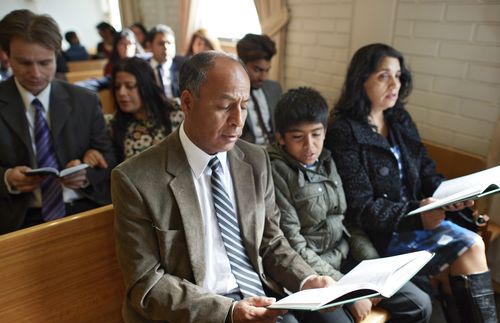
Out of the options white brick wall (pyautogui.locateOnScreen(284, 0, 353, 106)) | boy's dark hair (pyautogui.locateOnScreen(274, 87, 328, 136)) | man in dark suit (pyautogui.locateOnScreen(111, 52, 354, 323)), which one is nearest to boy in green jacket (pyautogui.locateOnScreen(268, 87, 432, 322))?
boy's dark hair (pyautogui.locateOnScreen(274, 87, 328, 136))

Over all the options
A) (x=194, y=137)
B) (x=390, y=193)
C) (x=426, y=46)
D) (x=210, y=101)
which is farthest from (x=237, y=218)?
(x=426, y=46)

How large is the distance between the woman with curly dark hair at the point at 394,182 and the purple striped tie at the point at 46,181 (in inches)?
49.2

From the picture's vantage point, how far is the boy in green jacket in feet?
4.56

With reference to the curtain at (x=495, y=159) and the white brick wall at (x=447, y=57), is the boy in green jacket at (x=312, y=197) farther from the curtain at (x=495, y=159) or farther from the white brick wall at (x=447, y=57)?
the white brick wall at (x=447, y=57)

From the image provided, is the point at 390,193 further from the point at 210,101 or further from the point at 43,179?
the point at 43,179

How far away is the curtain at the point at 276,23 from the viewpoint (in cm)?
295

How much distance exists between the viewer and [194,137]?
3.68 ft

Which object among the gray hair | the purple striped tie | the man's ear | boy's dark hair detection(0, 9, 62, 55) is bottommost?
the purple striped tie

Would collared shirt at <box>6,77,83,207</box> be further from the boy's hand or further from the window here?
the window

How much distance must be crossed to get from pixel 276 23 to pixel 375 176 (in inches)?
72.1

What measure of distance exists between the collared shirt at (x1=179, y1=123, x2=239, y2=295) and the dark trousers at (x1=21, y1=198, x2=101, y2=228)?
819mm

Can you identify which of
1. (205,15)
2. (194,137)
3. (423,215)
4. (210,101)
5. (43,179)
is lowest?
(423,215)

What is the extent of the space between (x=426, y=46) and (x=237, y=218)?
1.65 metres

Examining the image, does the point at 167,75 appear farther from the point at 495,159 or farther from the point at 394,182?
the point at 495,159
